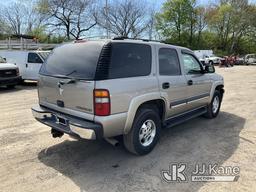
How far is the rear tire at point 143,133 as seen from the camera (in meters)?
4.32

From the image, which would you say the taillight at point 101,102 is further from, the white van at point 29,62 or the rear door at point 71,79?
the white van at point 29,62

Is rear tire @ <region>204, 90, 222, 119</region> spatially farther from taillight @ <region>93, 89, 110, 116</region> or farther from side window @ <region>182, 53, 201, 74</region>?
taillight @ <region>93, 89, 110, 116</region>

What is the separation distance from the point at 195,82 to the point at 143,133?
1.89 metres

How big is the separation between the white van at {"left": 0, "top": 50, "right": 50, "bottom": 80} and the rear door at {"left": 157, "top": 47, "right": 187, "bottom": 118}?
925cm

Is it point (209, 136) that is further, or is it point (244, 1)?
point (244, 1)

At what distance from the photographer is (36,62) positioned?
43.1 feet

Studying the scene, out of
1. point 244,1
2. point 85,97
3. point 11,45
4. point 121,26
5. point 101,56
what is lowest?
point 85,97

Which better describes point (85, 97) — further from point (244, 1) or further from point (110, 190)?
point (244, 1)

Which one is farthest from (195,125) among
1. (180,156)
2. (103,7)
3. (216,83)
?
(103,7)

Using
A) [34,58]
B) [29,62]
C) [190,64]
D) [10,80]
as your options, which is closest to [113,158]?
[190,64]

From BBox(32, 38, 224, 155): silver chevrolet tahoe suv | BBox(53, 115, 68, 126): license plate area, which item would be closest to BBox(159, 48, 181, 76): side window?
BBox(32, 38, 224, 155): silver chevrolet tahoe suv

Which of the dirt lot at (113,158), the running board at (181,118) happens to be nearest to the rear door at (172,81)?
the running board at (181,118)

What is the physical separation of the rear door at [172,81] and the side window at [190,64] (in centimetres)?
30

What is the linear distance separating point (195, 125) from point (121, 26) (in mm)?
44545
